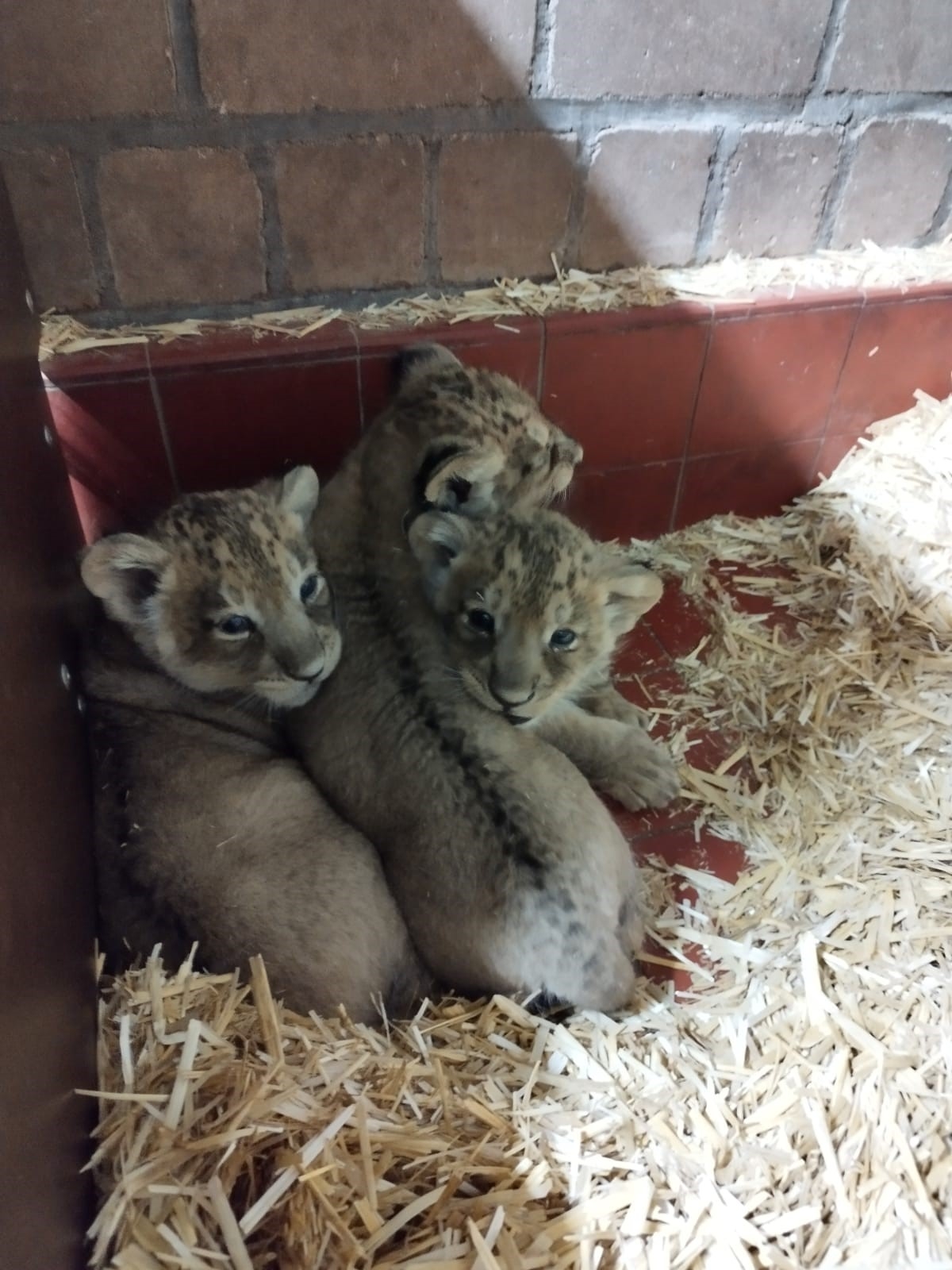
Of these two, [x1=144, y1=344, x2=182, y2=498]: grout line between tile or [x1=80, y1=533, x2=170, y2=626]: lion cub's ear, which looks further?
[x1=144, y1=344, x2=182, y2=498]: grout line between tile

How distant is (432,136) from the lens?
2838 millimetres

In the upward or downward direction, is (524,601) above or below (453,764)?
above

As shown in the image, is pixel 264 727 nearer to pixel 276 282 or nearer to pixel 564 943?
pixel 564 943

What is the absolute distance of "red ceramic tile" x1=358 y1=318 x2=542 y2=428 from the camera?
2.86 meters

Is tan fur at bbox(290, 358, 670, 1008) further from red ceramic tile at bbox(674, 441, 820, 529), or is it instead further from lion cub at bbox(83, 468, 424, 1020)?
red ceramic tile at bbox(674, 441, 820, 529)

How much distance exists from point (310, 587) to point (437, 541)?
35cm

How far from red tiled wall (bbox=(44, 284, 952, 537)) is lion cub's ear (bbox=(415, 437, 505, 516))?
522 millimetres

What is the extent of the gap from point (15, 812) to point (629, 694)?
1997mm

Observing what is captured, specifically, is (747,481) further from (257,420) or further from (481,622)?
(257,420)

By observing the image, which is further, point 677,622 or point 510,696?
point 677,622

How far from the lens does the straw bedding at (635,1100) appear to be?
1682 millimetres

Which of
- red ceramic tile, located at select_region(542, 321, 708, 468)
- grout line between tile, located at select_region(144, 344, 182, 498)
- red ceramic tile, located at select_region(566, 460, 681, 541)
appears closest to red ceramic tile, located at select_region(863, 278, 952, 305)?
red ceramic tile, located at select_region(542, 321, 708, 468)

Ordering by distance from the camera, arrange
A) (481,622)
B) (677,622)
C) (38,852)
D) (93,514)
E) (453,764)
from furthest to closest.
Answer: (677,622)
(93,514)
(481,622)
(453,764)
(38,852)

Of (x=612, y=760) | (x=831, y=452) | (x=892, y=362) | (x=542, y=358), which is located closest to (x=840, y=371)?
(x=892, y=362)
